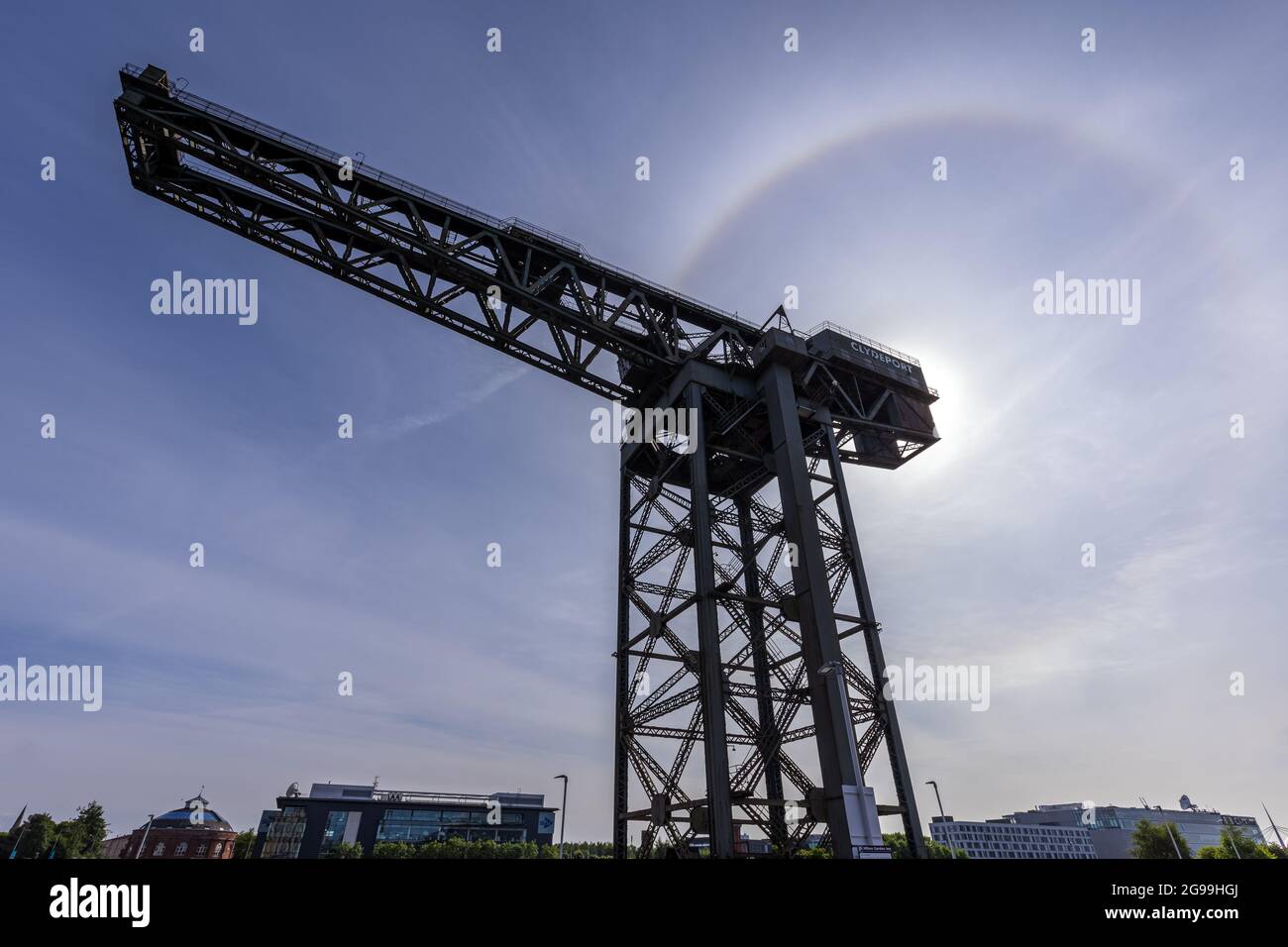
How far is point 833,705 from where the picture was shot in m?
18.7

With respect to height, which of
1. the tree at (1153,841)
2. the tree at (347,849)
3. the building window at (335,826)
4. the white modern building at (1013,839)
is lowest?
the white modern building at (1013,839)

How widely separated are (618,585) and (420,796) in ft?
301

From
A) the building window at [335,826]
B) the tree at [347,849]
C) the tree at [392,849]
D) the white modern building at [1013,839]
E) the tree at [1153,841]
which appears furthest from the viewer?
the white modern building at [1013,839]

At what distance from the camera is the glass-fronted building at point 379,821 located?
87875 millimetres

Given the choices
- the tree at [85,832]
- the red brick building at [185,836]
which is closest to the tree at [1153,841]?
the red brick building at [185,836]

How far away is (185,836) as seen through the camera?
84.9 m

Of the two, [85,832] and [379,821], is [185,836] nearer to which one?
[85,832]

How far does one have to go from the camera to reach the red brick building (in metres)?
82.9

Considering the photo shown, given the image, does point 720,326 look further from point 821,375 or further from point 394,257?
point 394,257

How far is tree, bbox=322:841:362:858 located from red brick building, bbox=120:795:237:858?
13.8 metres

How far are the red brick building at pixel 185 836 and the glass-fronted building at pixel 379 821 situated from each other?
5336 millimetres

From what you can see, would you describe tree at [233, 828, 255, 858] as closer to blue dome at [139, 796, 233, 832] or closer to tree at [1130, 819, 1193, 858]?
blue dome at [139, 796, 233, 832]

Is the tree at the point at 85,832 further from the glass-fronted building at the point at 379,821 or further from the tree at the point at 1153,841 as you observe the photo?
the tree at the point at 1153,841
